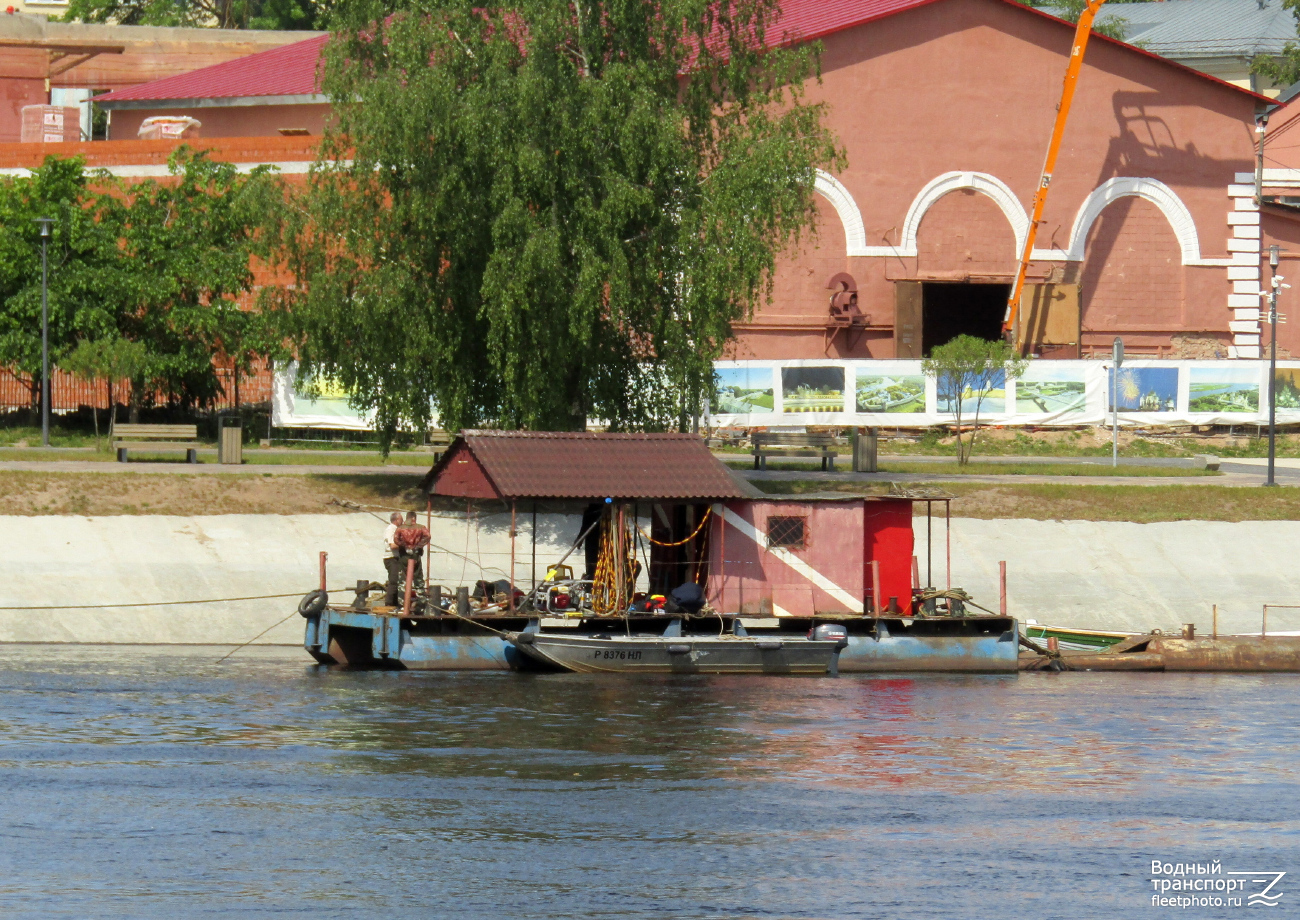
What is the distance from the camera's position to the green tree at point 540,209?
34.3m

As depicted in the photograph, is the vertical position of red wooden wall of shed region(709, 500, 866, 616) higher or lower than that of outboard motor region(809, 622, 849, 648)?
higher

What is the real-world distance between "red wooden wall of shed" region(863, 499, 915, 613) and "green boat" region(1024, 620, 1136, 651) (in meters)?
2.85

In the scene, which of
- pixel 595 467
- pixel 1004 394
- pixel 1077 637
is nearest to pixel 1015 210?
pixel 1004 394

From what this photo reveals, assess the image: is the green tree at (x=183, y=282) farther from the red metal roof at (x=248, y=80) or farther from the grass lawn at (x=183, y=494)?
the grass lawn at (x=183, y=494)

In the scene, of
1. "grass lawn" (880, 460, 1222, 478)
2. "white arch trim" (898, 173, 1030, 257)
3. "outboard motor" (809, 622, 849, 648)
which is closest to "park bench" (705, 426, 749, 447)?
"grass lawn" (880, 460, 1222, 478)

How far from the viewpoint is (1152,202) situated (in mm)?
54719

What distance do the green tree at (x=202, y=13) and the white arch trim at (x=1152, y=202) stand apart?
50.6 meters

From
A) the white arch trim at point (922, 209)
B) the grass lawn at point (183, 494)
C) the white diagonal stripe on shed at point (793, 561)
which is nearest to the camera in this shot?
the white diagonal stripe on shed at point (793, 561)

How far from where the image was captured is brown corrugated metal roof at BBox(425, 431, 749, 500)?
94.6 ft

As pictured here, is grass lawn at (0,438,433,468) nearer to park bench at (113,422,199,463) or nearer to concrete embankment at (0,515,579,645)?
park bench at (113,422,199,463)

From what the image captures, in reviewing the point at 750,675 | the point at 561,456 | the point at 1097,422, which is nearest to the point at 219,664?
the point at 561,456

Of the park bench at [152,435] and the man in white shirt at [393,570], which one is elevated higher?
the park bench at [152,435]

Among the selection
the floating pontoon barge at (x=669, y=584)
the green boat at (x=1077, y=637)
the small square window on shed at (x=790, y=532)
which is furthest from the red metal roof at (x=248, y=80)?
the green boat at (x=1077, y=637)

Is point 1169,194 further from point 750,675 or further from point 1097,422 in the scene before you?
point 750,675
